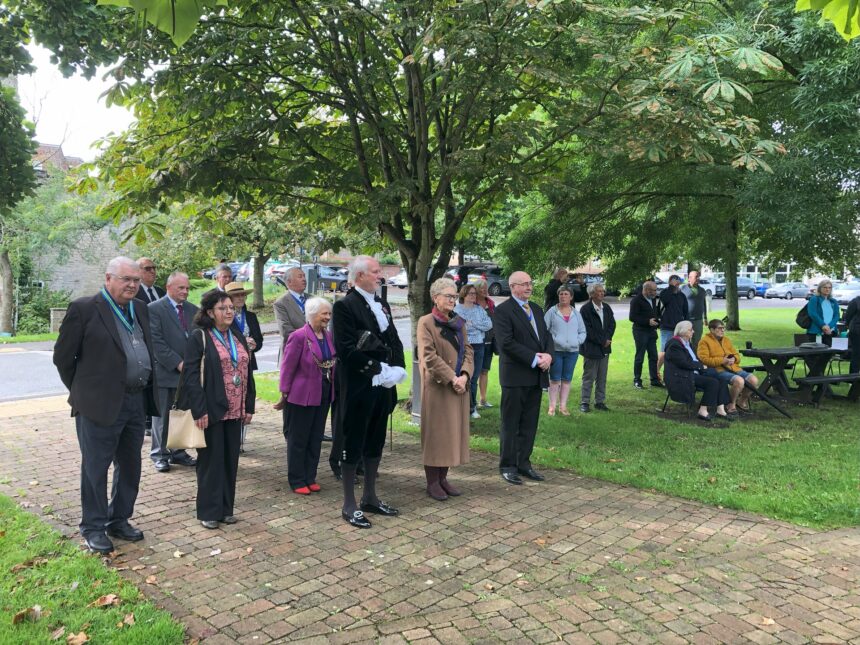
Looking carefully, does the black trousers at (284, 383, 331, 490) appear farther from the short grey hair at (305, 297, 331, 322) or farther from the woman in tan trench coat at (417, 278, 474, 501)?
the woman in tan trench coat at (417, 278, 474, 501)

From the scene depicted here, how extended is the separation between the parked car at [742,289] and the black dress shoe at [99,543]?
4687 centimetres

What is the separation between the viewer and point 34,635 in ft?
11.7

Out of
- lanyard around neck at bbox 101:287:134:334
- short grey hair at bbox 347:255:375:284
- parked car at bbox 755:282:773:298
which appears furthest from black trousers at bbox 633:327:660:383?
parked car at bbox 755:282:773:298

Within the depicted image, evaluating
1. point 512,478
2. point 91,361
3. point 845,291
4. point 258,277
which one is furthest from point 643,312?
point 845,291

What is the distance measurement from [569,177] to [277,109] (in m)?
4.72

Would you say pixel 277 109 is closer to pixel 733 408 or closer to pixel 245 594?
pixel 245 594

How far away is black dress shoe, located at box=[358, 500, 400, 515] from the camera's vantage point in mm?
5547

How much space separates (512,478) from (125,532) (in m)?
3.32

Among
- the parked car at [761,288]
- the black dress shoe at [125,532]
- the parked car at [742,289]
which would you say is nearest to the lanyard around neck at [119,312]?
the black dress shoe at [125,532]

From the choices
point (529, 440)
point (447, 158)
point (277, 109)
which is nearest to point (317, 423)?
point (529, 440)

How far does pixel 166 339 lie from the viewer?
669 cm

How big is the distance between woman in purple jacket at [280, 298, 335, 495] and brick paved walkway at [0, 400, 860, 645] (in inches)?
10.7

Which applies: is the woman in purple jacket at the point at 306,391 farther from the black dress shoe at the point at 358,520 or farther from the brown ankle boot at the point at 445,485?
the brown ankle boot at the point at 445,485

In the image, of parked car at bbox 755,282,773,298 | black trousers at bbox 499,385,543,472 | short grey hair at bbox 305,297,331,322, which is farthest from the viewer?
parked car at bbox 755,282,773,298
